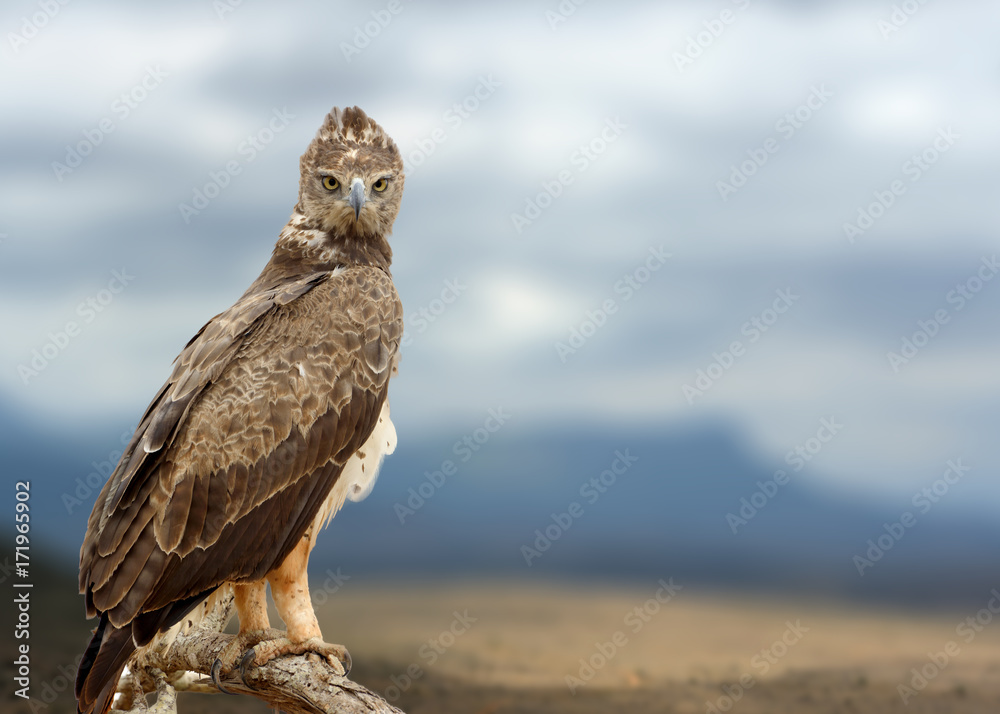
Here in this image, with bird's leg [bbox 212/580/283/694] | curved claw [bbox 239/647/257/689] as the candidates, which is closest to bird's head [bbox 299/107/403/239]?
A: bird's leg [bbox 212/580/283/694]

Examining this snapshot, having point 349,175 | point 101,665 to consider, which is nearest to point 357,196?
point 349,175

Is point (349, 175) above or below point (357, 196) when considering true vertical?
above

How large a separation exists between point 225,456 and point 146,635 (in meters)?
1.23

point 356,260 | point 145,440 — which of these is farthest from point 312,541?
point 356,260

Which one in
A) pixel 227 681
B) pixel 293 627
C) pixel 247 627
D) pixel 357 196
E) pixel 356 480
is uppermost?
pixel 357 196

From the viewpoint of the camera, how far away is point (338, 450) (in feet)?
21.2

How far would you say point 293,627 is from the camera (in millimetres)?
6520

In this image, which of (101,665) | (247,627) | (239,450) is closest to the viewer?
(101,665)

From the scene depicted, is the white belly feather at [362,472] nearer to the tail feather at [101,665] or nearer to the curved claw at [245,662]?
the curved claw at [245,662]

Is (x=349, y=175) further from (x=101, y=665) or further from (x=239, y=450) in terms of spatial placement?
(x=101, y=665)

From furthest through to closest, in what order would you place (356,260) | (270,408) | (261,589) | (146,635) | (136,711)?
(136,711) → (356,260) → (261,589) → (270,408) → (146,635)

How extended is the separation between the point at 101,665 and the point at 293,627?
1.29 m

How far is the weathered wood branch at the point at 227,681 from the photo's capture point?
6238 mm

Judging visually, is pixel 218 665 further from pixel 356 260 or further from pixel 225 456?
pixel 356 260
